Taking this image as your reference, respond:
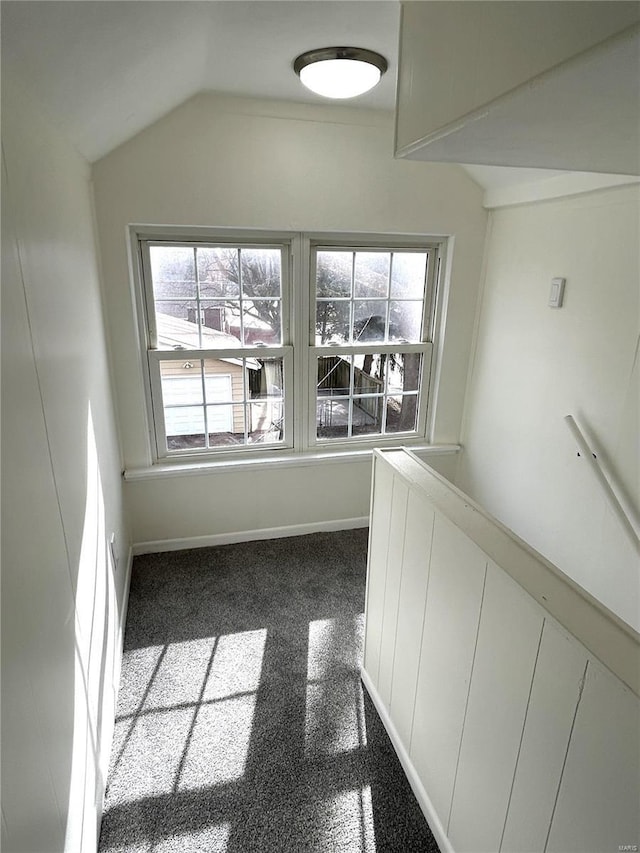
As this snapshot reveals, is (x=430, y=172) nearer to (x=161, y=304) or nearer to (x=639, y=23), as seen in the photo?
(x=161, y=304)

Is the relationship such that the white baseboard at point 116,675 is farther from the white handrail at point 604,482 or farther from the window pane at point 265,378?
the white handrail at point 604,482

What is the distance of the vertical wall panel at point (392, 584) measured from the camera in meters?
1.51

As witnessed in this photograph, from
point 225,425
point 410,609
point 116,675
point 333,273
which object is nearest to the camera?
point 410,609

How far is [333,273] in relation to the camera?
2.64 meters

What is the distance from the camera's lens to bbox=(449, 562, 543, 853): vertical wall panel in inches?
37.9

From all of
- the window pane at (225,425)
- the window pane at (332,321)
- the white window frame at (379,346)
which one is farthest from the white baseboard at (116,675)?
the window pane at (332,321)

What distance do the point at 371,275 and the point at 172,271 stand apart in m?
1.07

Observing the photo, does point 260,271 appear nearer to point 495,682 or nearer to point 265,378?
point 265,378

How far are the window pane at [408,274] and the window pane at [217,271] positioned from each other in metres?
0.89

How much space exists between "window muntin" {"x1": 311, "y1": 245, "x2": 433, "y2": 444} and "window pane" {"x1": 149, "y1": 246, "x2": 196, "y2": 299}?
0.65 metres

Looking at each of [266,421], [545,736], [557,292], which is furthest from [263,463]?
[545,736]

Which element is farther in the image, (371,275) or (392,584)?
(371,275)

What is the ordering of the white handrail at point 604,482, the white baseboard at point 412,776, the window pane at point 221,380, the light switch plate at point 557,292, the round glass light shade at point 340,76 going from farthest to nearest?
1. the window pane at point 221,380
2. the light switch plate at point 557,292
3. the white handrail at point 604,482
4. the round glass light shade at point 340,76
5. the white baseboard at point 412,776

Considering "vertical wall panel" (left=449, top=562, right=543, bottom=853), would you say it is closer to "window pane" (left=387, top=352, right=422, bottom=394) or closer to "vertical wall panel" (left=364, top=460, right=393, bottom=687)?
"vertical wall panel" (left=364, top=460, right=393, bottom=687)
